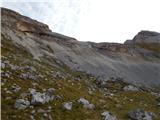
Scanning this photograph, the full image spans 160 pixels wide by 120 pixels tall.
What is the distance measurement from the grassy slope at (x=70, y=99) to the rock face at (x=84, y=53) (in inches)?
266

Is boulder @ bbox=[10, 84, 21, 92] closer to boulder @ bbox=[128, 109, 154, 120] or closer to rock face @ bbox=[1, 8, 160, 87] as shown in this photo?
boulder @ bbox=[128, 109, 154, 120]

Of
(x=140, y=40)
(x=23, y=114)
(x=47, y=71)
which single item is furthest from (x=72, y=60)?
(x=140, y=40)

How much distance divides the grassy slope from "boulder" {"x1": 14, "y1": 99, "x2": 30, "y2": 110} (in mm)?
354

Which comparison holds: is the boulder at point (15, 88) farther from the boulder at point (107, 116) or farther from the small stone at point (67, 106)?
the boulder at point (107, 116)

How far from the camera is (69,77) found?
46562mm

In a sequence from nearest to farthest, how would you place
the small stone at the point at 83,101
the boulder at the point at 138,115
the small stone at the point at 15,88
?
the small stone at the point at 15,88, the small stone at the point at 83,101, the boulder at the point at 138,115

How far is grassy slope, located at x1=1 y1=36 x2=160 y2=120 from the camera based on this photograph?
30.2 meters

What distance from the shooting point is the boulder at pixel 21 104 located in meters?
29.8

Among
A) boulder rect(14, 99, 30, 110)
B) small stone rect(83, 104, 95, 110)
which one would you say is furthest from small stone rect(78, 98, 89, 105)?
boulder rect(14, 99, 30, 110)

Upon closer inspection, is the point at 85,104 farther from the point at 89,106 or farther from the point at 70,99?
the point at 70,99

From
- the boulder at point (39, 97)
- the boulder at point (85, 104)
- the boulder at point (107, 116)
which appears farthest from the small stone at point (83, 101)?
the boulder at point (39, 97)

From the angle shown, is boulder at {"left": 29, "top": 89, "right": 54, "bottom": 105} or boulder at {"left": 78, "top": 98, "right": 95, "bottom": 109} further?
boulder at {"left": 78, "top": 98, "right": 95, "bottom": 109}

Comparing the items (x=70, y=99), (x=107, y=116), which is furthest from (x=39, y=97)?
(x=107, y=116)

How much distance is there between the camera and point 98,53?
222 feet
